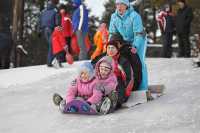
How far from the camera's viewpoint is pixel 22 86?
1185 centimetres

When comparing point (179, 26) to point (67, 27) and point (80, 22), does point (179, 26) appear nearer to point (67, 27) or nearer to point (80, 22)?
point (80, 22)

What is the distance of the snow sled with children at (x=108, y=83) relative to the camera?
8375 millimetres

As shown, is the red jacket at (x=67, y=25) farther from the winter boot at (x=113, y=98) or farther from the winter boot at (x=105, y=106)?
the winter boot at (x=105, y=106)

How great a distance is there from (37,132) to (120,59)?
6.88ft

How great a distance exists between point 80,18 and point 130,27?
5.64 metres

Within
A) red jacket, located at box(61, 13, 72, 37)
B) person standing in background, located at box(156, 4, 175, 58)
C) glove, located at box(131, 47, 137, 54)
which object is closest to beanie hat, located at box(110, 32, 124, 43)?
glove, located at box(131, 47, 137, 54)

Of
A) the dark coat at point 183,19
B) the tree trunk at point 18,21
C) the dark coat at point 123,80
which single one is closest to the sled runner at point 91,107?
the dark coat at point 123,80

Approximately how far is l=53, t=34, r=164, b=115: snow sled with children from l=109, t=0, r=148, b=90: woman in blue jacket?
0.41ft

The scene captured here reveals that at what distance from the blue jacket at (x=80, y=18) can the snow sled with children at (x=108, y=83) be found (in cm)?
551

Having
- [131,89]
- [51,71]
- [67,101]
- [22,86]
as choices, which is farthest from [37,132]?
[51,71]

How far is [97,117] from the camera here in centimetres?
828

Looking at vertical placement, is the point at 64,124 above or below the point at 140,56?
below

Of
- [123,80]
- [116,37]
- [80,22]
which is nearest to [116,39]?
[116,37]

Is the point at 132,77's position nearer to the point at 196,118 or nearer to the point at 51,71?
the point at 196,118
